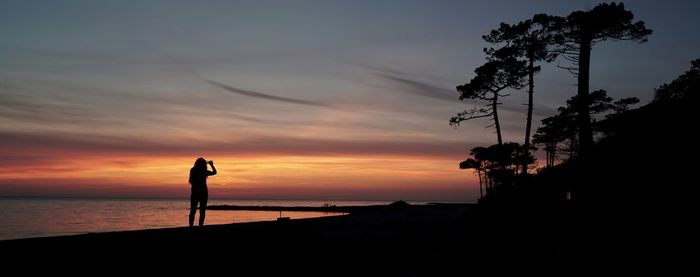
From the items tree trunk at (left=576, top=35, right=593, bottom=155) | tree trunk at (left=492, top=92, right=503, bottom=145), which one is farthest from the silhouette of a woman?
tree trunk at (left=492, top=92, right=503, bottom=145)

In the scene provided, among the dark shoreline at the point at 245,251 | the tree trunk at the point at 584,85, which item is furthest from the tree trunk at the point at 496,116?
the dark shoreline at the point at 245,251

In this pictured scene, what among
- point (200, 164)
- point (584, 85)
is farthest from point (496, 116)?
point (200, 164)

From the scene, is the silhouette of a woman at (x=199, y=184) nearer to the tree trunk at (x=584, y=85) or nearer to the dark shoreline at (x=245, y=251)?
the dark shoreline at (x=245, y=251)

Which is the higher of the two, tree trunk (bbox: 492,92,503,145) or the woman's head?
tree trunk (bbox: 492,92,503,145)

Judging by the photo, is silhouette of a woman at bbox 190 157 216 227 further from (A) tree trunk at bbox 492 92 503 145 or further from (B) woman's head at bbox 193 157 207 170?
(A) tree trunk at bbox 492 92 503 145

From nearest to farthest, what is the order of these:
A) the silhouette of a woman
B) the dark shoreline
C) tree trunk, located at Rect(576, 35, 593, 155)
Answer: the dark shoreline, the silhouette of a woman, tree trunk, located at Rect(576, 35, 593, 155)

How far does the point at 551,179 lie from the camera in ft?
69.8

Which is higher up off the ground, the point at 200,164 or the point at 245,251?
the point at 200,164

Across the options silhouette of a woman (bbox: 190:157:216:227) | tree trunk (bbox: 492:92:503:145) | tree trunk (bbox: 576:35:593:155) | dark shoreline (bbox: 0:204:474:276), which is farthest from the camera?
tree trunk (bbox: 492:92:503:145)

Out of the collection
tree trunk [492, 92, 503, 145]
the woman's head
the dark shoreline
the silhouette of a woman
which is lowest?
the dark shoreline

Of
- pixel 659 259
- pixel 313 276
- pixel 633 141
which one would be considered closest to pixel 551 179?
pixel 633 141

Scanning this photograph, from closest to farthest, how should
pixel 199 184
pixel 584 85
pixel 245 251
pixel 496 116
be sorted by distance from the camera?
1. pixel 245 251
2. pixel 199 184
3. pixel 584 85
4. pixel 496 116

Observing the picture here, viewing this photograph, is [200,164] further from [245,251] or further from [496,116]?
[496,116]

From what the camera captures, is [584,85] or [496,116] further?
[496,116]
